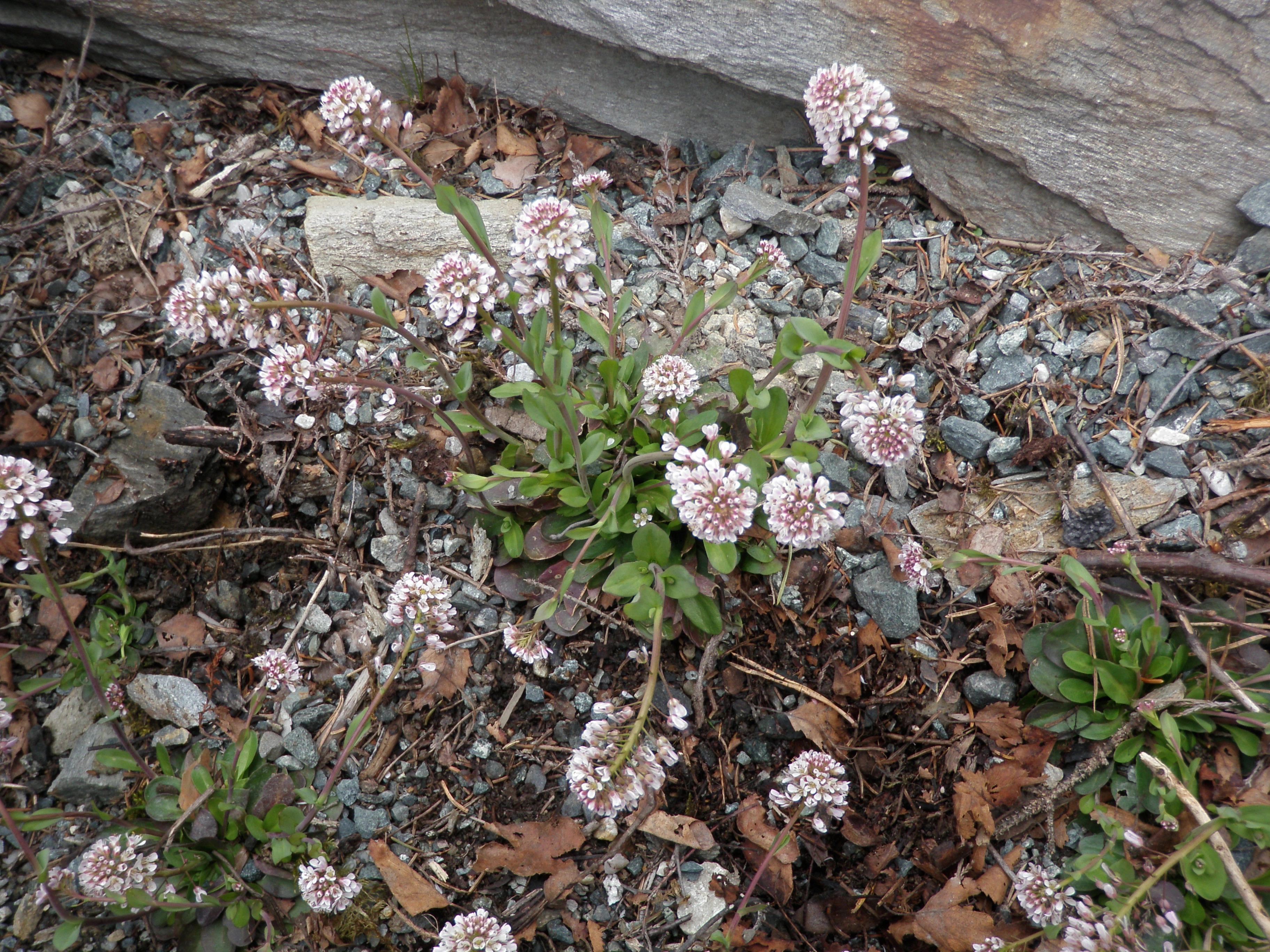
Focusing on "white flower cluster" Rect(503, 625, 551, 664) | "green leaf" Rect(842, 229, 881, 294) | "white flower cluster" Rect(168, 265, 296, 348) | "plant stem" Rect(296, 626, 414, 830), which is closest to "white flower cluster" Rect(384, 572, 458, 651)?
"plant stem" Rect(296, 626, 414, 830)

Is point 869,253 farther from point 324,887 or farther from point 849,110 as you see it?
point 324,887

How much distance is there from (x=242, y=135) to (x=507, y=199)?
1445mm

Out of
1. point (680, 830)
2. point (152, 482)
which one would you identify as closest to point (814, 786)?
point (680, 830)

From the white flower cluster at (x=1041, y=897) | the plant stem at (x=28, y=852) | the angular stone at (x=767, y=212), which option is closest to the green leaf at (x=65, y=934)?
the plant stem at (x=28, y=852)

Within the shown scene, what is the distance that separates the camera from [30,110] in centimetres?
372

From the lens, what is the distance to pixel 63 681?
2.79 metres

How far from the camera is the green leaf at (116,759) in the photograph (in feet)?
8.92

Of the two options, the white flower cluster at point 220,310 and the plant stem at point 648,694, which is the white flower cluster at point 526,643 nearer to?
the plant stem at point 648,694

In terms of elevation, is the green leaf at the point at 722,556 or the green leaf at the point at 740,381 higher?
the green leaf at the point at 740,381

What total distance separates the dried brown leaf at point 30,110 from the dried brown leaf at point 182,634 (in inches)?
102

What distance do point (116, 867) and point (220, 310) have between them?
1.76 meters

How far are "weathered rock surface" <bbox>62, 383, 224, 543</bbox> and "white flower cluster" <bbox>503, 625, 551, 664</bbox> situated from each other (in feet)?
4.74

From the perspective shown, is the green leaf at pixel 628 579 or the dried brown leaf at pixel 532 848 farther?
the dried brown leaf at pixel 532 848

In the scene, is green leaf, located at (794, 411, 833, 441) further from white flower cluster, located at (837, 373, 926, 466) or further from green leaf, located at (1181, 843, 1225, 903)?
green leaf, located at (1181, 843, 1225, 903)
